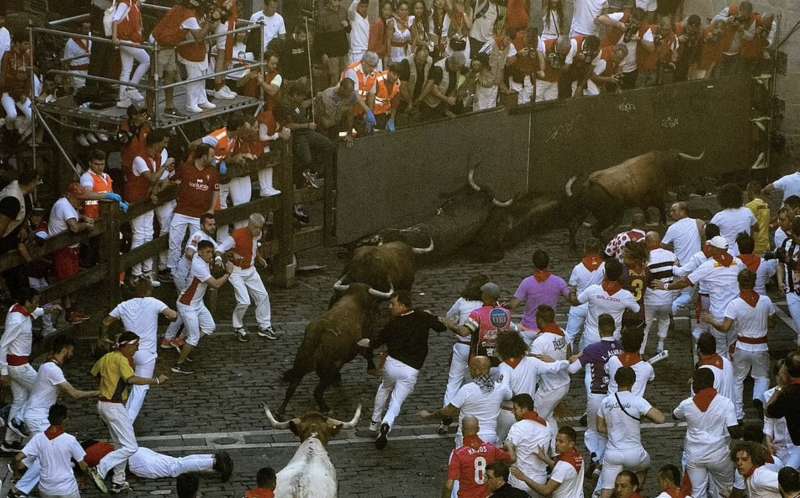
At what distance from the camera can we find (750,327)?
1747cm

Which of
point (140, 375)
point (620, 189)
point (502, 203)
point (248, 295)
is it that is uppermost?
point (140, 375)

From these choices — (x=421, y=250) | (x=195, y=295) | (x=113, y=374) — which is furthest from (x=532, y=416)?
(x=421, y=250)

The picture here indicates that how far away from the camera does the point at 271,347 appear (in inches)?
782

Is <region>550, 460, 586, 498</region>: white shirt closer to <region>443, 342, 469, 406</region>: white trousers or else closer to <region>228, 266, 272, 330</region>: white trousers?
<region>443, 342, 469, 406</region>: white trousers

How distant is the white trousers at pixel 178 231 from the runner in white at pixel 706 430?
767 cm

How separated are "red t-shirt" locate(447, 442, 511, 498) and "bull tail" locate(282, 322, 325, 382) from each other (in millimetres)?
3678

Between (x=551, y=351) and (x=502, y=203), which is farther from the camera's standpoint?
(x=502, y=203)

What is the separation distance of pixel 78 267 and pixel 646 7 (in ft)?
43.6

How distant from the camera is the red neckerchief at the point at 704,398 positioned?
1483 centimetres

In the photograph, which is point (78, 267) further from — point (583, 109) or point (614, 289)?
point (583, 109)

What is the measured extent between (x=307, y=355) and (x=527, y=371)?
292 centimetres

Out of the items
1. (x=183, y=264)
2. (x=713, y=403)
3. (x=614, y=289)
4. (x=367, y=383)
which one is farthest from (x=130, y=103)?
(x=713, y=403)

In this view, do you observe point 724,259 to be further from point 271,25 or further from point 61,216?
point 271,25

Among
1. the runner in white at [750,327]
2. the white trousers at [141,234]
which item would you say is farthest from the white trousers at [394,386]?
the white trousers at [141,234]
